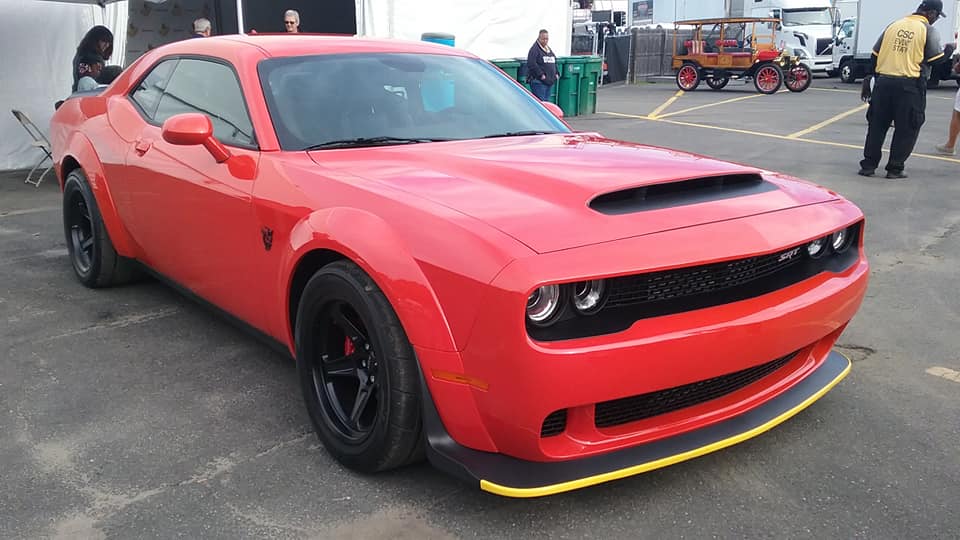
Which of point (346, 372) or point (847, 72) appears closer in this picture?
point (346, 372)

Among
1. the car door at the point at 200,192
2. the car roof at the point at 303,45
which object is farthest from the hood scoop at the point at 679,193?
the car roof at the point at 303,45

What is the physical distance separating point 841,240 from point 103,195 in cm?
367

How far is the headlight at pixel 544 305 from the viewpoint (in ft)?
7.12

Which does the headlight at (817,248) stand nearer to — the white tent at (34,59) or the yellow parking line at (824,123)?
the white tent at (34,59)

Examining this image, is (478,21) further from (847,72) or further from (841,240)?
(847,72)

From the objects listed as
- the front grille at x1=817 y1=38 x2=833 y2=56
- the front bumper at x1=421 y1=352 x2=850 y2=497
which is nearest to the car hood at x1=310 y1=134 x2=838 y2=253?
the front bumper at x1=421 y1=352 x2=850 y2=497

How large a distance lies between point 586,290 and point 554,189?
407 millimetres

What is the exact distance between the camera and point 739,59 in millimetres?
21969

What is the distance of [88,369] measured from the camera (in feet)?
11.8

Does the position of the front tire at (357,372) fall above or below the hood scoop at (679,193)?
below

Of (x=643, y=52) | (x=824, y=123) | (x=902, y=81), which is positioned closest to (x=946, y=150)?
(x=902, y=81)

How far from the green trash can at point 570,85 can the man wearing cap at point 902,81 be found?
7333mm

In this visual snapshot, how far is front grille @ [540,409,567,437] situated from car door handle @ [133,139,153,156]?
8.56ft

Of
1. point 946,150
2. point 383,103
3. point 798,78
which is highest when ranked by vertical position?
point 798,78
